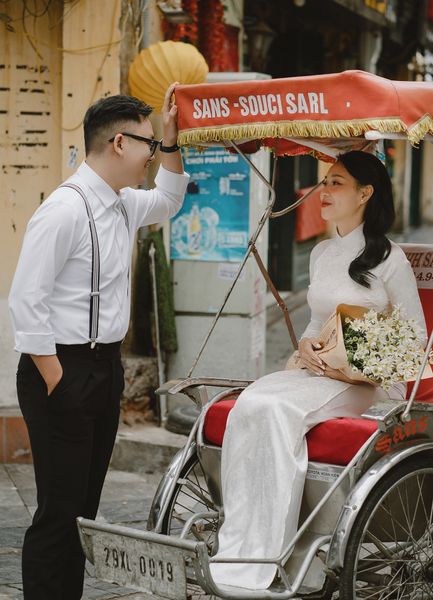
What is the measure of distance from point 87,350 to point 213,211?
3593mm

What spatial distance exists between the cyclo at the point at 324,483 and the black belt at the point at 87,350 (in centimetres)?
51

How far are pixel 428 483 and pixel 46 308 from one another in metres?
1.74

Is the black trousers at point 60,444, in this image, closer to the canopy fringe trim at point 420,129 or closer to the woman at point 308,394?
the woman at point 308,394

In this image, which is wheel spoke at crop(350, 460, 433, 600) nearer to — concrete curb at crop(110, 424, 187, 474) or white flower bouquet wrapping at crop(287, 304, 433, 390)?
white flower bouquet wrapping at crop(287, 304, 433, 390)

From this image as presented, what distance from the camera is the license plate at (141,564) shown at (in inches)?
144

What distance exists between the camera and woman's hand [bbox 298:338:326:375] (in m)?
4.40

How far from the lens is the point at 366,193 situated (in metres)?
4.51

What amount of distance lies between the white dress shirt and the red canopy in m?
0.49

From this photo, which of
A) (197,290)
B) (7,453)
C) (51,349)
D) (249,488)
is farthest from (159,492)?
(197,290)

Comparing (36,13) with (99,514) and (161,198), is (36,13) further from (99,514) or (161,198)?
(99,514)

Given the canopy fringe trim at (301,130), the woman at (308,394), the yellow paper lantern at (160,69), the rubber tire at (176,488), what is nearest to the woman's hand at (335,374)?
the woman at (308,394)

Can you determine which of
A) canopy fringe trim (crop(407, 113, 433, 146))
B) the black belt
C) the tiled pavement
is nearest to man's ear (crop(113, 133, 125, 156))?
the black belt

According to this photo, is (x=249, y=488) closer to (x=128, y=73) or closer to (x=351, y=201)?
(x=351, y=201)

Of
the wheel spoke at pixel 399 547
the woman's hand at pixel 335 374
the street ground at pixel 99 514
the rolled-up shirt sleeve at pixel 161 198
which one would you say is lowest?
the street ground at pixel 99 514
